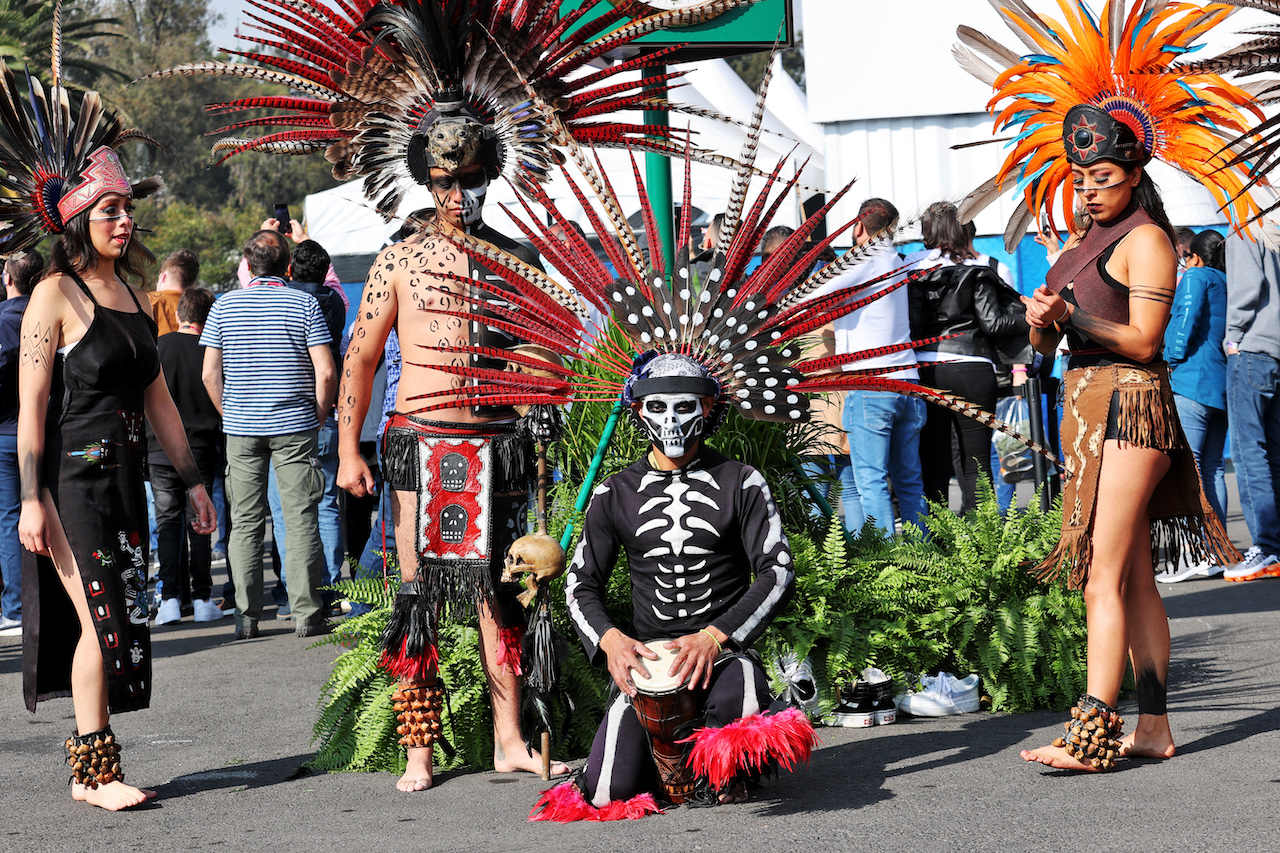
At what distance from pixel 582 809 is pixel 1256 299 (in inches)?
218

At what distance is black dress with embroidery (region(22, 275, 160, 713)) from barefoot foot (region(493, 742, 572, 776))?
45.0 inches

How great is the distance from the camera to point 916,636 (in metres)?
5.13

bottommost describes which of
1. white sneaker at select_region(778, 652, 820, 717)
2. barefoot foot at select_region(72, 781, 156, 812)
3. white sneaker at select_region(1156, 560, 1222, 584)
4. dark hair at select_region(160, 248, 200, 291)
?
barefoot foot at select_region(72, 781, 156, 812)

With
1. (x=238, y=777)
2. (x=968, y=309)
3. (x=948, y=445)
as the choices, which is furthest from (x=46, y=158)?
(x=948, y=445)

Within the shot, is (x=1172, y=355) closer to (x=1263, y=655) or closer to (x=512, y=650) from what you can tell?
(x=1263, y=655)

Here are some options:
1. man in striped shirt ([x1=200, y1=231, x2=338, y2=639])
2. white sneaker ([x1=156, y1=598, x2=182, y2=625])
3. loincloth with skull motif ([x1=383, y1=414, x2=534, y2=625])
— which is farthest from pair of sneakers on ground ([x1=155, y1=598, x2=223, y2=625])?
loincloth with skull motif ([x1=383, y1=414, x2=534, y2=625])

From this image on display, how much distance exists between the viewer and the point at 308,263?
7785 millimetres

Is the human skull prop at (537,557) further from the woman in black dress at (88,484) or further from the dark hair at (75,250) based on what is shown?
the dark hair at (75,250)

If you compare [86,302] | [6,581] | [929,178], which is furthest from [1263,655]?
[929,178]

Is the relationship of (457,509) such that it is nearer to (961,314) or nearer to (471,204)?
(471,204)

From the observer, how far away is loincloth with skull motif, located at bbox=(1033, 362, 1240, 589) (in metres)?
4.18

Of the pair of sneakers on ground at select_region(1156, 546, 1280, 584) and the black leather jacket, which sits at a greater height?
the black leather jacket

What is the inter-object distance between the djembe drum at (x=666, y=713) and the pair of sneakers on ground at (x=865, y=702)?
47.7 inches

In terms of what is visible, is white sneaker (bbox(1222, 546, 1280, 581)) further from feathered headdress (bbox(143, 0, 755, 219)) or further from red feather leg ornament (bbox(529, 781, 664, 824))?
red feather leg ornament (bbox(529, 781, 664, 824))
